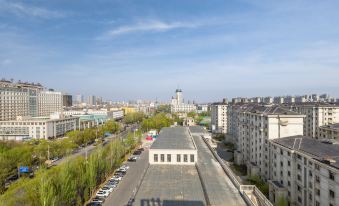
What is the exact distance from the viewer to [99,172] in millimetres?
25172

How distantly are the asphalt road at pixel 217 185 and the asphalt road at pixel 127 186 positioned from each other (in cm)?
503

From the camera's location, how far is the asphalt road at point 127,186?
69.5 ft

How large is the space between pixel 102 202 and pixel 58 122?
139 feet

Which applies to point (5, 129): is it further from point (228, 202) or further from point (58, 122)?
point (228, 202)

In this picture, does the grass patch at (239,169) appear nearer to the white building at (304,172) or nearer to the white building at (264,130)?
the white building at (264,130)

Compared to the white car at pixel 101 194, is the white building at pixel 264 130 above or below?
above

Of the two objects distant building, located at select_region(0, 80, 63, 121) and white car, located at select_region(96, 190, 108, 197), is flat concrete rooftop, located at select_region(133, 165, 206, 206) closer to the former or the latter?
white car, located at select_region(96, 190, 108, 197)

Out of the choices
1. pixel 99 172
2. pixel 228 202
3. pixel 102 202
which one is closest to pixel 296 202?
pixel 228 202

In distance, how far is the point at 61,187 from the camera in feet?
58.2

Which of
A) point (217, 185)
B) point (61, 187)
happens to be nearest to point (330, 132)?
point (217, 185)

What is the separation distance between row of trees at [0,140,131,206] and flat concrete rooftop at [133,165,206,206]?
4983 mm

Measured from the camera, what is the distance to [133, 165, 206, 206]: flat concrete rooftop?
1497 centimetres

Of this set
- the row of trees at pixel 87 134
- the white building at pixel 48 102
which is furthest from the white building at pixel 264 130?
the white building at pixel 48 102

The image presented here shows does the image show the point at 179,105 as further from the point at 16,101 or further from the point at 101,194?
the point at 101,194
